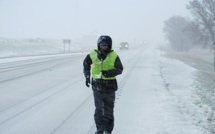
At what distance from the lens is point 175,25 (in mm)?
93500

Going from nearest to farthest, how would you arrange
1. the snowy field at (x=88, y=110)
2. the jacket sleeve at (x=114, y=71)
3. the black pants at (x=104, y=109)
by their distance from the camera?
the jacket sleeve at (x=114, y=71) < the black pants at (x=104, y=109) < the snowy field at (x=88, y=110)

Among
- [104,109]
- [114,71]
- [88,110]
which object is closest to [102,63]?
[114,71]

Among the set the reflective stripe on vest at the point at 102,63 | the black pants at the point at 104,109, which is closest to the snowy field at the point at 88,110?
the black pants at the point at 104,109

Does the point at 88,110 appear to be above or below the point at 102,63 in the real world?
below

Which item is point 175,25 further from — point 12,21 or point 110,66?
point 12,21

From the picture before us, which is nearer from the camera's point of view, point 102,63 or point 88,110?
point 102,63

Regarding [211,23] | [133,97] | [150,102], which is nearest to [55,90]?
[133,97]

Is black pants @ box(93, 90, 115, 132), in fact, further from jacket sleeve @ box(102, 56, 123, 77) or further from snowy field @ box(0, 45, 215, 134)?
snowy field @ box(0, 45, 215, 134)

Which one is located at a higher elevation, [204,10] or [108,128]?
[204,10]

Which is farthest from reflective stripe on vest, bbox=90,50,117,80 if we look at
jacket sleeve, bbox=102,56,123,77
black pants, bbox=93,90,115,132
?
black pants, bbox=93,90,115,132

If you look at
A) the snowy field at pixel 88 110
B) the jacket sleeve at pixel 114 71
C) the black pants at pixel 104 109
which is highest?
the jacket sleeve at pixel 114 71

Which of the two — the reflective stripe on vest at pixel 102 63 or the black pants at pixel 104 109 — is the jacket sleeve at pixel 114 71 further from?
the black pants at pixel 104 109

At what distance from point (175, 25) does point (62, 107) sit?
8832 cm

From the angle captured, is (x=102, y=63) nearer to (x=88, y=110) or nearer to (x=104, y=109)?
(x=104, y=109)
